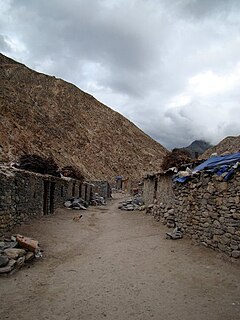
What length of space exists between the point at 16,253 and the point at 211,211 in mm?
5403

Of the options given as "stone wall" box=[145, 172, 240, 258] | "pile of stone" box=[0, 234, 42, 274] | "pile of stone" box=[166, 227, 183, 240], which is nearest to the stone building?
"pile of stone" box=[0, 234, 42, 274]

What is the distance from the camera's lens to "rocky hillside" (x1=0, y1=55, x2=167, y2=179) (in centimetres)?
4366

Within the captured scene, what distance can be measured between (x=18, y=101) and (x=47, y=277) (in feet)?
158

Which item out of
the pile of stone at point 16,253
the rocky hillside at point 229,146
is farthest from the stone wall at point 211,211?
the rocky hillside at point 229,146

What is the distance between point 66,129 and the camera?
54.7 meters

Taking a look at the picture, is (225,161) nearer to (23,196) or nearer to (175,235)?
(175,235)

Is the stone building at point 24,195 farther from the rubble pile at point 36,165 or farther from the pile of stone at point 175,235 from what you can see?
the pile of stone at point 175,235

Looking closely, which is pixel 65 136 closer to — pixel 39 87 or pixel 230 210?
pixel 39 87

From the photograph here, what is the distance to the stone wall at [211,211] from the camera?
7.36 meters

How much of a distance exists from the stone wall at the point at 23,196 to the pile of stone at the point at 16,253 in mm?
1850

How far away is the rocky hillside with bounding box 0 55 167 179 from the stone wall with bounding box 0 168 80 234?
21.0 metres

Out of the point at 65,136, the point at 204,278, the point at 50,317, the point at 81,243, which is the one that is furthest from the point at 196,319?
the point at 65,136

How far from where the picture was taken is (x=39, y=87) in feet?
195

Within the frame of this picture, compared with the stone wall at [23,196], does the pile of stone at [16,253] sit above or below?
below
